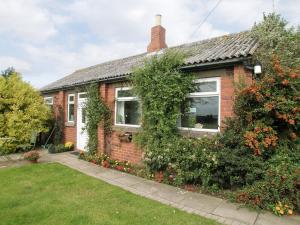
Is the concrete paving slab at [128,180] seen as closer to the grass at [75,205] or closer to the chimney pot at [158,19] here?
the grass at [75,205]

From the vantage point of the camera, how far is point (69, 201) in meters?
4.86

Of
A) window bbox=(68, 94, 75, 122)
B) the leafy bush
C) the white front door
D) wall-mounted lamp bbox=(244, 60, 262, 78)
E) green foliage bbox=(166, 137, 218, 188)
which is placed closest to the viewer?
the leafy bush

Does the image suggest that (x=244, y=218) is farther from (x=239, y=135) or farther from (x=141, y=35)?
(x=141, y=35)

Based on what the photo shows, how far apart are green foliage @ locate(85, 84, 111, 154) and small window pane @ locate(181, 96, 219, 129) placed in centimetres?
369

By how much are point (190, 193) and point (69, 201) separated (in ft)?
9.37

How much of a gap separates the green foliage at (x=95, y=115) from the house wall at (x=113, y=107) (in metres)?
0.19

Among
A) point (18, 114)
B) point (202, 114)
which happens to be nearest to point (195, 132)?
point (202, 114)

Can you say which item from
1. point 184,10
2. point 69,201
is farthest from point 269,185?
point 184,10

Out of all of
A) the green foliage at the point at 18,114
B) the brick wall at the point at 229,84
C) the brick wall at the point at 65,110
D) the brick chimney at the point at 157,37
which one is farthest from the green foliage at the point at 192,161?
the green foliage at the point at 18,114

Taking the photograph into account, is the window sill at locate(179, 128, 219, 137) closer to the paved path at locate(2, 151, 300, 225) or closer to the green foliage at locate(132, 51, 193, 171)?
the green foliage at locate(132, 51, 193, 171)

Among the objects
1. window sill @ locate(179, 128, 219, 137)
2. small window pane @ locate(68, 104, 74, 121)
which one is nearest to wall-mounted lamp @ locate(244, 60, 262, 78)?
window sill @ locate(179, 128, 219, 137)

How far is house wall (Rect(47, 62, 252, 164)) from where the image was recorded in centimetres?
582

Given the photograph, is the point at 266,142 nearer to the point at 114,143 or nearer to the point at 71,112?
the point at 114,143

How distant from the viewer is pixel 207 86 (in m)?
6.46
